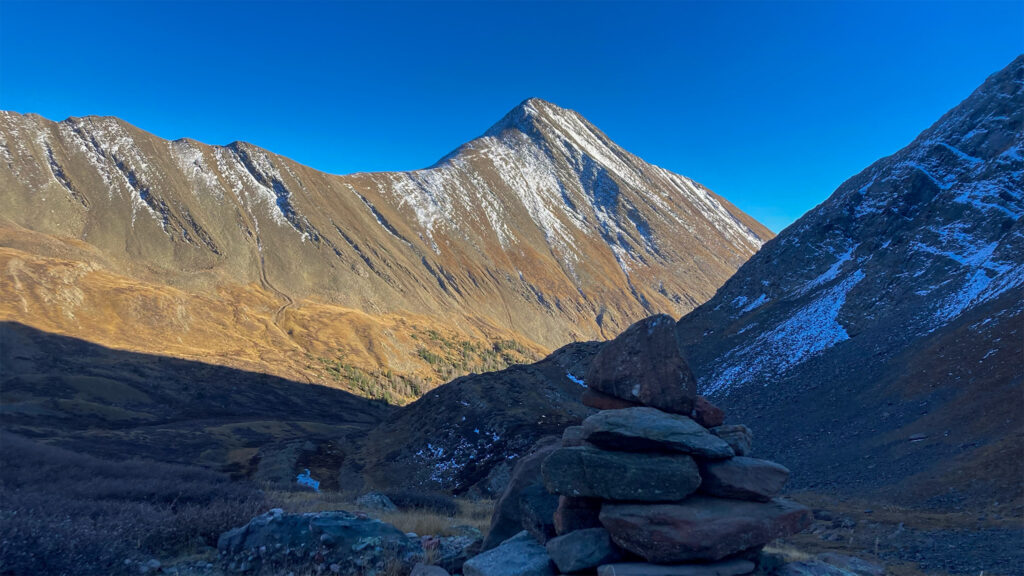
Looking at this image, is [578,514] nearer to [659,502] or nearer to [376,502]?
[659,502]

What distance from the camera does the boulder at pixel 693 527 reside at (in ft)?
25.3

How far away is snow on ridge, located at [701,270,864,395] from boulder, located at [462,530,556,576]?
3455cm

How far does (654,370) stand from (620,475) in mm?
2641

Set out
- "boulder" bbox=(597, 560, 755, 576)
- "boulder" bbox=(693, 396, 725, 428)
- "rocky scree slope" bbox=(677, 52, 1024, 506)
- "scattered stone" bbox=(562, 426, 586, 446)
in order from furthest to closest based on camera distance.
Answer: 1. "rocky scree slope" bbox=(677, 52, 1024, 506)
2. "boulder" bbox=(693, 396, 725, 428)
3. "scattered stone" bbox=(562, 426, 586, 446)
4. "boulder" bbox=(597, 560, 755, 576)

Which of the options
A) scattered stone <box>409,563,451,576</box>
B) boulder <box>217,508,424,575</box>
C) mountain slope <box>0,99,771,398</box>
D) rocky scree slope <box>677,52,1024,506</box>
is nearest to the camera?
scattered stone <box>409,563,451,576</box>

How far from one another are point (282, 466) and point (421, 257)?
132200mm

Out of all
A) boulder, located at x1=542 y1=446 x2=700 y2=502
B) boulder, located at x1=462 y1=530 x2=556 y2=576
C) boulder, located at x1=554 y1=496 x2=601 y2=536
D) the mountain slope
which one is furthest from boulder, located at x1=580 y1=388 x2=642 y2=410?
the mountain slope

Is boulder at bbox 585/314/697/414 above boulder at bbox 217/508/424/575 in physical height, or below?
above

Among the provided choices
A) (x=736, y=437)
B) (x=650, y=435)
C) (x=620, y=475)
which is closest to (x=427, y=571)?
(x=620, y=475)

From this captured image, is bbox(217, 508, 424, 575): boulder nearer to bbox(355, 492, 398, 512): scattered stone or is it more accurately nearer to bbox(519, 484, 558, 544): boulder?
bbox(519, 484, 558, 544): boulder

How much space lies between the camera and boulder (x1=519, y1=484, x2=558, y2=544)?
9547 mm

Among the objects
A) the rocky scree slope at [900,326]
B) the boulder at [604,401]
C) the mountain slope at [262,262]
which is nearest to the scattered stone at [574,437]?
the boulder at [604,401]

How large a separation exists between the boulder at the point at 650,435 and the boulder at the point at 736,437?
102 cm

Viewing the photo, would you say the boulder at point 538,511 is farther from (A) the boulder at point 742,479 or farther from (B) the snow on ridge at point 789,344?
(B) the snow on ridge at point 789,344
